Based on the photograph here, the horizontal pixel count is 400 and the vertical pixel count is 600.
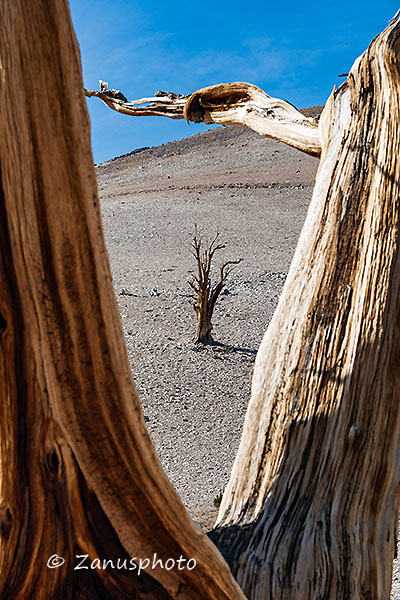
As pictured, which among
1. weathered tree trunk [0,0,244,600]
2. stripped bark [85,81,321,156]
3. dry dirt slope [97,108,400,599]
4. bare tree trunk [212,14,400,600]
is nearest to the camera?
weathered tree trunk [0,0,244,600]

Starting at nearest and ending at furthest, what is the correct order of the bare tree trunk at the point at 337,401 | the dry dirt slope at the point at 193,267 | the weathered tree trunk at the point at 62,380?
the weathered tree trunk at the point at 62,380 → the bare tree trunk at the point at 337,401 → the dry dirt slope at the point at 193,267

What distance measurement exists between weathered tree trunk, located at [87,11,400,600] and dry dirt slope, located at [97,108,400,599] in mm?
2248

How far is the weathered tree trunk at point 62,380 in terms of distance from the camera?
90 cm

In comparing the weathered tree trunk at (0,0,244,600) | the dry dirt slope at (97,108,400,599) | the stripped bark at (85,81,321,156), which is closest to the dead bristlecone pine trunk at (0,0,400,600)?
the weathered tree trunk at (0,0,244,600)

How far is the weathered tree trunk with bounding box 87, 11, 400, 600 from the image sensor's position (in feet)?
4.64

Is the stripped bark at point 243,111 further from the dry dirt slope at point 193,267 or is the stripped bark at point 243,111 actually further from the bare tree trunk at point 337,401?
the dry dirt slope at point 193,267

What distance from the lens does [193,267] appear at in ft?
33.9

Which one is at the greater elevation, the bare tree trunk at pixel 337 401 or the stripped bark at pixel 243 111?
the stripped bark at pixel 243 111

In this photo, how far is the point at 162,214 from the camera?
14.1m

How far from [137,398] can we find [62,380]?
142 millimetres

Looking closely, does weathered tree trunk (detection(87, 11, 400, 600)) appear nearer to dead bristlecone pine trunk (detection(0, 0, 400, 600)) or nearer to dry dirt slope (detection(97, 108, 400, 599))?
dead bristlecone pine trunk (detection(0, 0, 400, 600))

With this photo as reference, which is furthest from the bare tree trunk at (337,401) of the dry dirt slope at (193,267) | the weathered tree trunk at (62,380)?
the dry dirt slope at (193,267)

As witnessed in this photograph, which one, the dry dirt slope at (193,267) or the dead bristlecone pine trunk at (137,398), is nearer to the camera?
the dead bristlecone pine trunk at (137,398)

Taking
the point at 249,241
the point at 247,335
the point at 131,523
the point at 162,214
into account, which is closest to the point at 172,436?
the point at 247,335
